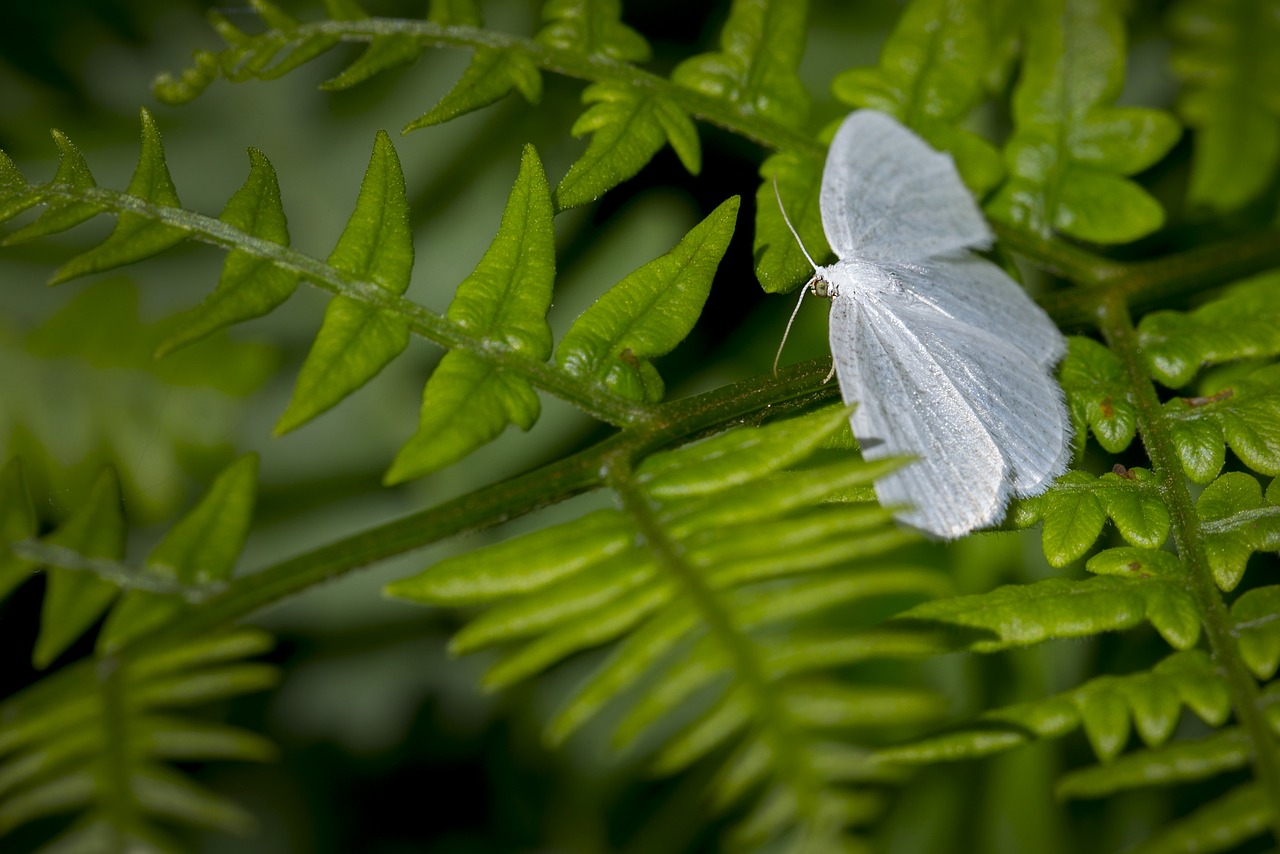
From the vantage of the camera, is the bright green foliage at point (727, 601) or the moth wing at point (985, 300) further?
the moth wing at point (985, 300)

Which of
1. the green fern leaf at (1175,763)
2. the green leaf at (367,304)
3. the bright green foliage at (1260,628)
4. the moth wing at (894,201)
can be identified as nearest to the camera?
the green fern leaf at (1175,763)

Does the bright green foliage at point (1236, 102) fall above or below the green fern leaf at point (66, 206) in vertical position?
below

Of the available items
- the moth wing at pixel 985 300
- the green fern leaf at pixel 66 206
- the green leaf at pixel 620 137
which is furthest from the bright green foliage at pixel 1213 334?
the green fern leaf at pixel 66 206

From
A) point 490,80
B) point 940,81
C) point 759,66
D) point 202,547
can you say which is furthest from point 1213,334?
point 202,547

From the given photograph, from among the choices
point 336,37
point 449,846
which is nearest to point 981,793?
point 449,846

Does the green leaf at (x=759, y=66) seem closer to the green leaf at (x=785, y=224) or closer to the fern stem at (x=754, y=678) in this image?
the green leaf at (x=785, y=224)

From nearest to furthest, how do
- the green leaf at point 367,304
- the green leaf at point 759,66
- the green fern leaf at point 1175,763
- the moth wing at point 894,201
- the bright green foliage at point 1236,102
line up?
the green fern leaf at point 1175,763, the green leaf at point 367,304, the moth wing at point 894,201, the green leaf at point 759,66, the bright green foliage at point 1236,102

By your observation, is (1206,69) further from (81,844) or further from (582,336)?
(81,844)

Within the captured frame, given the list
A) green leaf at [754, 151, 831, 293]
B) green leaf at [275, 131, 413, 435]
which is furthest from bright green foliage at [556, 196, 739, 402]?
green leaf at [275, 131, 413, 435]
